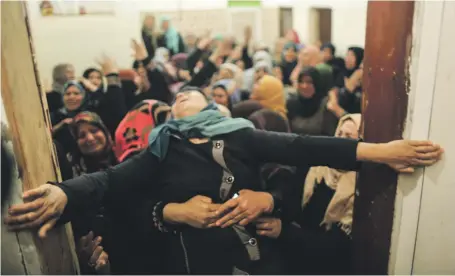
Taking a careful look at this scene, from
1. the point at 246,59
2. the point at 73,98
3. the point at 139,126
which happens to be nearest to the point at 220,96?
the point at 139,126

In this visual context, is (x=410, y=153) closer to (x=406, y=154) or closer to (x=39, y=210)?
(x=406, y=154)

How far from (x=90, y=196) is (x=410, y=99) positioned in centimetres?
83

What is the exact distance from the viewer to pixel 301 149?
1168 millimetres

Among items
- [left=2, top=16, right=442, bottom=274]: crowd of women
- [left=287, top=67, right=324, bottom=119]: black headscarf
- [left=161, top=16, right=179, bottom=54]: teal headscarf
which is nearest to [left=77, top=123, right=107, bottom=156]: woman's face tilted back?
[left=2, top=16, right=442, bottom=274]: crowd of women

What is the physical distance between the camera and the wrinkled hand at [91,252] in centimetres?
121

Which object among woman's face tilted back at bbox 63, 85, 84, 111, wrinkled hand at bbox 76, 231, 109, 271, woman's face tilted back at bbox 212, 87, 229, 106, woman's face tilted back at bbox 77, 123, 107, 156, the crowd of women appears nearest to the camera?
the crowd of women

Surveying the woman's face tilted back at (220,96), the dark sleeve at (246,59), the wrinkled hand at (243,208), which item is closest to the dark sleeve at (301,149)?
the wrinkled hand at (243,208)

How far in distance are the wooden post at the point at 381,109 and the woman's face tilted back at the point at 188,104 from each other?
1.71 feet

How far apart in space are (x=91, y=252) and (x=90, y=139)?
0.72m

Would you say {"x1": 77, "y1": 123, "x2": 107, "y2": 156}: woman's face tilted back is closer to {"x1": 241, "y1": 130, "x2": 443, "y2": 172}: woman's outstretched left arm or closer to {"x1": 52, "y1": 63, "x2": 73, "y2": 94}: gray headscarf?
{"x1": 241, "y1": 130, "x2": 443, "y2": 172}: woman's outstretched left arm

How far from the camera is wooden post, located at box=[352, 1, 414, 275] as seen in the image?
40.1 inches

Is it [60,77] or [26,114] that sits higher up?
[26,114]

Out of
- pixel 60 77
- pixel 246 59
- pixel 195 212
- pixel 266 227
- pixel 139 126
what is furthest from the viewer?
pixel 246 59

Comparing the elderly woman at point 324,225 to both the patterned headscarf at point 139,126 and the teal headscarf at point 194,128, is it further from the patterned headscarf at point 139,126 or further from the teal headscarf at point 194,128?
the patterned headscarf at point 139,126
